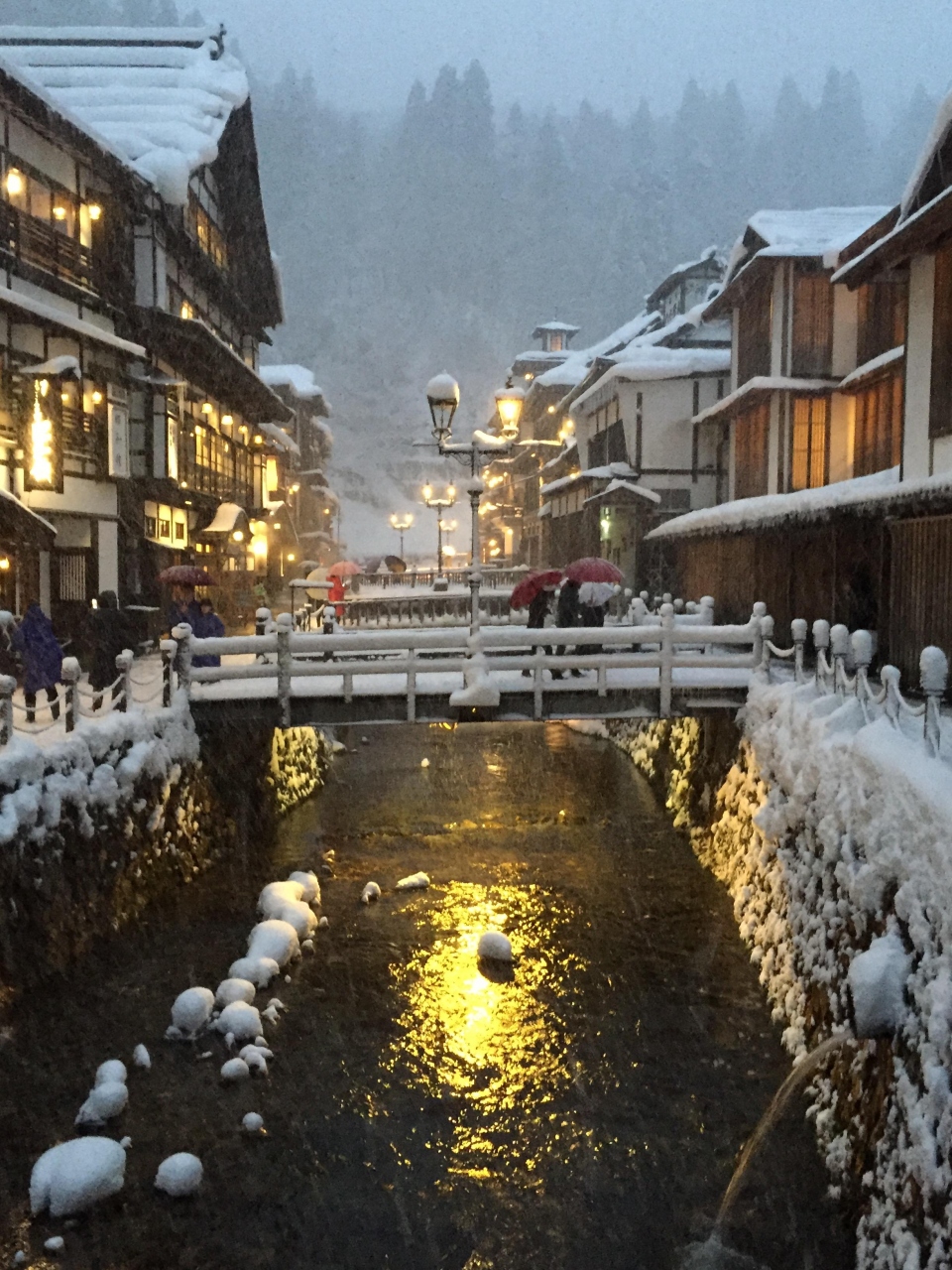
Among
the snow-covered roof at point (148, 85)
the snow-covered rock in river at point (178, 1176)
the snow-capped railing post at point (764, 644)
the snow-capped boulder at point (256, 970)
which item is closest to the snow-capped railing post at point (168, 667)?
the snow-capped boulder at point (256, 970)

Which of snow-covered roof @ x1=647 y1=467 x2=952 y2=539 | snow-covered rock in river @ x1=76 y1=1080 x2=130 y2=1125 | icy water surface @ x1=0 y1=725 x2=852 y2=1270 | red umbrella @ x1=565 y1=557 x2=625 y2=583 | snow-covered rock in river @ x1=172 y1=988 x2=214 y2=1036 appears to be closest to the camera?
icy water surface @ x1=0 y1=725 x2=852 y2=1270

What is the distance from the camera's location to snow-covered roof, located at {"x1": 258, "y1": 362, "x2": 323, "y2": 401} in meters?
55.6

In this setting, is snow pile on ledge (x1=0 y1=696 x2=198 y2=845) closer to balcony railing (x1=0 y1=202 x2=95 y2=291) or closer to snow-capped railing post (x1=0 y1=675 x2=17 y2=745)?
snow-capped railing post (x1=0 y1=675 x2=17 y2=745)

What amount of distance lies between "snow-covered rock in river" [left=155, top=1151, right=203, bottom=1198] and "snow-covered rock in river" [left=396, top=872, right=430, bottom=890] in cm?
672

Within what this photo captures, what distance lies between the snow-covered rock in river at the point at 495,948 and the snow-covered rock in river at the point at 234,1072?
3.69 meters

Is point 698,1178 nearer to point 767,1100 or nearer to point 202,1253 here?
point 767,1100

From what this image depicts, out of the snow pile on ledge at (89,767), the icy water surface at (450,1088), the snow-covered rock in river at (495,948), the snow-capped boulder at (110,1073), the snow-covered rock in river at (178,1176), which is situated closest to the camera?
the icy water surface at (450,1088)

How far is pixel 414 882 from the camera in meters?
14.4

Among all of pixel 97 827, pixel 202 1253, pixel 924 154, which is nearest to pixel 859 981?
pixel 202 1253

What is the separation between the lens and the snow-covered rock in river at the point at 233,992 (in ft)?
34.2

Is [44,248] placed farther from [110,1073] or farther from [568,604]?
[110,1073]

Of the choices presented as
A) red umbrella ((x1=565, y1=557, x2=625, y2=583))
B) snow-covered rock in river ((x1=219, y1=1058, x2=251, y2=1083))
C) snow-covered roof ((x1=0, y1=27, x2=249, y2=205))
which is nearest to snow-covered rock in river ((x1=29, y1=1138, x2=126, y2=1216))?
snow-covered rock in river ((x1=219, y1=1058, x2=251, y2=1083))

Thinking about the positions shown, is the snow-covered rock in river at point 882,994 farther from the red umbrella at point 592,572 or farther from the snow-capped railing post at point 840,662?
the red umbrella at point 592,572

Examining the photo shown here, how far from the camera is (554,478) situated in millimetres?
51094
